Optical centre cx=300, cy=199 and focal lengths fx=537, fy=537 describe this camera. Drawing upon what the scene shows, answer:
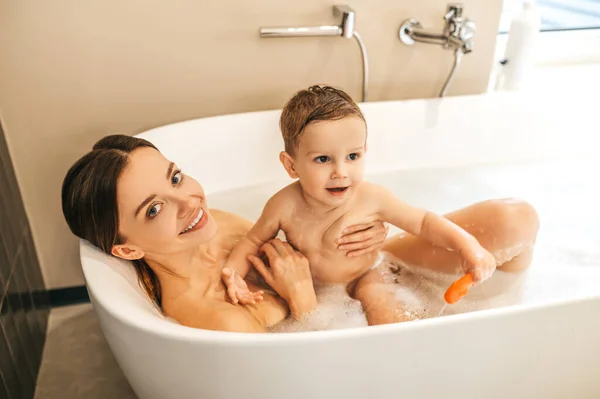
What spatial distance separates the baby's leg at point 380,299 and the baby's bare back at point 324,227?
6cm

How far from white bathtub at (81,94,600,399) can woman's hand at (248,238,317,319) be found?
28 cm

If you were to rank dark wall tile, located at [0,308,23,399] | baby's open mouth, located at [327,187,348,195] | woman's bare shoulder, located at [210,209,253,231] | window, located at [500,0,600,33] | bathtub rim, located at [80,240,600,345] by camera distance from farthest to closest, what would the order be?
window, located at [500,0,600,33] < woman's bare shoulder, located at [210,209,253,231] < dark wall tile, located at [0,308,23,399] < baby's open mouth, located at [327,187,348,195] < bathtub rim, located at [80,240,600,345]

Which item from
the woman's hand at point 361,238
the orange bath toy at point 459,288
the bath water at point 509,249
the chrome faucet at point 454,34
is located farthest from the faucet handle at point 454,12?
the orange bath toy at point 459,288

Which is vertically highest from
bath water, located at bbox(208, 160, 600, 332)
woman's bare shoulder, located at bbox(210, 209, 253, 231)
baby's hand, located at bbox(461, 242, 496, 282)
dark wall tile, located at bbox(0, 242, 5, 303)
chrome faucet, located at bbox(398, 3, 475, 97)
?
chrome faucet, located at bbox(398, 3, 475, 97)

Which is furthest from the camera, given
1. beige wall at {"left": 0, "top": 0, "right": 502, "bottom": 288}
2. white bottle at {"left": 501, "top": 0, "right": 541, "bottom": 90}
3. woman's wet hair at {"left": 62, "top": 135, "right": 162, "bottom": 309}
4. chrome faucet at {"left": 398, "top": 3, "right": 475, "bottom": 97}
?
white bottle at {"left": 501, "top": 0, "right": 541, "bottom": 90}

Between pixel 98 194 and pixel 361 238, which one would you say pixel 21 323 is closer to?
pixel 98 194

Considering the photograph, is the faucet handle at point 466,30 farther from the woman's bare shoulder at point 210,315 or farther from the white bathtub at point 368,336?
the woman's bare shoulder at point 210,315

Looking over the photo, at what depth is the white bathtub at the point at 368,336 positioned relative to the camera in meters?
0.83

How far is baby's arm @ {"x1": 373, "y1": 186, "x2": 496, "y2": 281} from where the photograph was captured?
3.60 ft

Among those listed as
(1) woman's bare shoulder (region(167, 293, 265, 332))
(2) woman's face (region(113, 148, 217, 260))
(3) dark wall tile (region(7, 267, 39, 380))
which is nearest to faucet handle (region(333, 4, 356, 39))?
(2) woman's face (region(113, 148, 217, 260))

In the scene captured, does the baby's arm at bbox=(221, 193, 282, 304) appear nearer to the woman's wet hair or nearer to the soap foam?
the soap foam

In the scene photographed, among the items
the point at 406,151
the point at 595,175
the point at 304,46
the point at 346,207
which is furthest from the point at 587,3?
the point at 346,207

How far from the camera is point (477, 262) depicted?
1093mm

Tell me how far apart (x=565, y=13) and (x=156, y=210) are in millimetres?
2076
